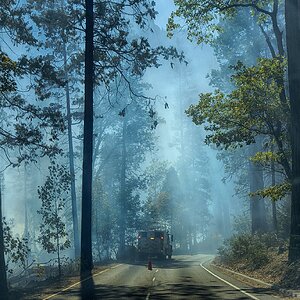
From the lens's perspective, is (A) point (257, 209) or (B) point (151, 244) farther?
(B) point (151, 244)

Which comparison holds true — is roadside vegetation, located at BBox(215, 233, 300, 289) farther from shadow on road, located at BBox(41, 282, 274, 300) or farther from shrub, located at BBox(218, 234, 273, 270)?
shadow on road, located at BBox(41, 282, 274, 300)

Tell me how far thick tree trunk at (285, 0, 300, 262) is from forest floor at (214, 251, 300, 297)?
2.79 ft

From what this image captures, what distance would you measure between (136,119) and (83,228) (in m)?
31.8

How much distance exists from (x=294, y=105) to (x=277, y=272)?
653 centimetres

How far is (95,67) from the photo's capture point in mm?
26906

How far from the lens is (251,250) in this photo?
24.9 meters

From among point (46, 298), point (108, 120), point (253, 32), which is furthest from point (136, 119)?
point (46, 298)

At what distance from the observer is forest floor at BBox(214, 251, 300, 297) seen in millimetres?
16188

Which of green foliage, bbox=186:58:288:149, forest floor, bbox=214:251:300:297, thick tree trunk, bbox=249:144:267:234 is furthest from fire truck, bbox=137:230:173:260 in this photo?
green foliage, bbox=186:58:288:149

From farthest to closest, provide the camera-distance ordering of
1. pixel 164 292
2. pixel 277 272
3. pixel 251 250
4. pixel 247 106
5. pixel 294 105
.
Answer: pixel 251 250 → pixel 247 106 → pixel 277 272 → pixel 294 105 → pixel 164 292

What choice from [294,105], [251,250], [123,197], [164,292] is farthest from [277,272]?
[123,197]

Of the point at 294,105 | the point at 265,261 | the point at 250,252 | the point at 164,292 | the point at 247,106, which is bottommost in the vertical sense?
the point at 164,292

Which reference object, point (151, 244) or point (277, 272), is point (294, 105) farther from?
point (151, 244)

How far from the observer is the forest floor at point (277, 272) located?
16.2 metres
